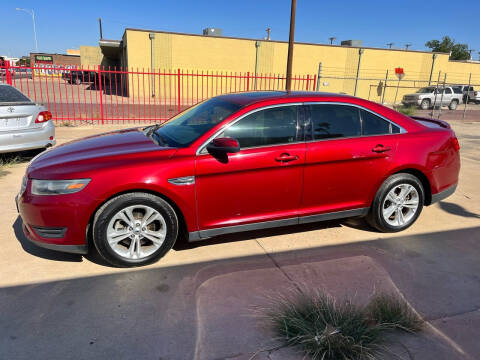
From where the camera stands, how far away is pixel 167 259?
3609 mm

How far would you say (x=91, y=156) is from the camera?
3.40 meters

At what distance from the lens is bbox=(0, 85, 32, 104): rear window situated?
6357mm

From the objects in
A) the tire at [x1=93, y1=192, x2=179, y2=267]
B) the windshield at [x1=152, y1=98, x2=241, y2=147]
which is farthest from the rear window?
the tire at [x1=93, y1=192, x2=179, y2=267]

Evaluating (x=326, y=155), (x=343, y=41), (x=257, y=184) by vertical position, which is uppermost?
(x=343, y=41)

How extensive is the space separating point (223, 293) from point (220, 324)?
41cm

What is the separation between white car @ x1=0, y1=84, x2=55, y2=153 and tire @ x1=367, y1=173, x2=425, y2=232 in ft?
19.2

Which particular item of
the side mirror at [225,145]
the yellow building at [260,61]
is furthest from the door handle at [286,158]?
the yellow building at [260,61]

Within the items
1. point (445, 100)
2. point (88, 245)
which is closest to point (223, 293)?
point (88, 245)

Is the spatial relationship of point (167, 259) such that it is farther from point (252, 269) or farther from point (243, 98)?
point (243, 98)

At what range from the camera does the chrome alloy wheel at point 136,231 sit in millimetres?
3266

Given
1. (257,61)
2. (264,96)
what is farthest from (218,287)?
(257,61)

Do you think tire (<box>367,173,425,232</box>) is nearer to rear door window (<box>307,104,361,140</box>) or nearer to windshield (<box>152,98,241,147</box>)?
rear door window (<box>307,104,361,140</box>)

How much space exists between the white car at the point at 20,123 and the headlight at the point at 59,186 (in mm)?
3849

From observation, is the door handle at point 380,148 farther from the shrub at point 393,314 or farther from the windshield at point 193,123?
the shrub at point 393,314
